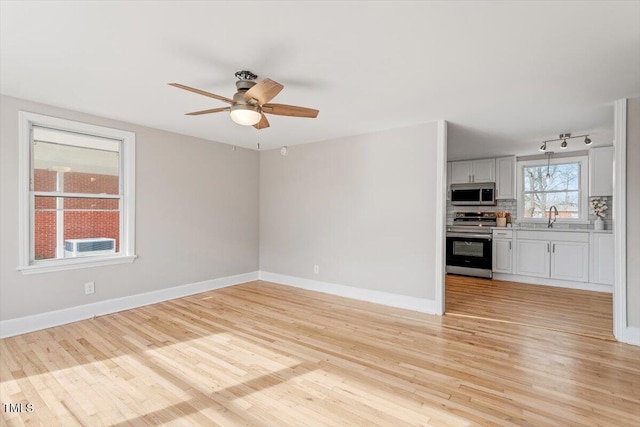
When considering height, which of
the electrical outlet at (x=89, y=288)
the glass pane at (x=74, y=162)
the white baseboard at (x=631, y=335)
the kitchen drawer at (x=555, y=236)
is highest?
the glass pane at (x=74, y=162)

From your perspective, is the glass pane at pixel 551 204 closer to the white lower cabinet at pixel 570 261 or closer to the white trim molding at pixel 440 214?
the white lower cabinet at pixel 570 261

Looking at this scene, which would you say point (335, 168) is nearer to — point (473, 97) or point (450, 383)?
point (473, 97)

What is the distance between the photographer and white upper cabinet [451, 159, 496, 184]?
603 centimetres

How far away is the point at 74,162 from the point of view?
3.55 metres

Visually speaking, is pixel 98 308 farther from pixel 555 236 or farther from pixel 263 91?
pixel 555 236

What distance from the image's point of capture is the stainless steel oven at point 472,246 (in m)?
5.71

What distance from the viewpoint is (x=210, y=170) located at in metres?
4.82

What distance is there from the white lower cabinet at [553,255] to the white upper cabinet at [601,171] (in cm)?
79

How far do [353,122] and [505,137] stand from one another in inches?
92.9

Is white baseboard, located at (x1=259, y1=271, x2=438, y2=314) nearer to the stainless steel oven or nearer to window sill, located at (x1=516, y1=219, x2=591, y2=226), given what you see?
the stainless steel oven

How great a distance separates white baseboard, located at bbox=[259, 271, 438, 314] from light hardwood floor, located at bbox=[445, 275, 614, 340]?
1.03 ft

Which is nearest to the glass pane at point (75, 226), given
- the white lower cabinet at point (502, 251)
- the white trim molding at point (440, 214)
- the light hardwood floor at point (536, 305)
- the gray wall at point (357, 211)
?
the gray wall at point (357, 211)

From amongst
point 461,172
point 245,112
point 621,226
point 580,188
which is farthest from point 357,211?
point 580,188

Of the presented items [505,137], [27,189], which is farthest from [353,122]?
[27,189]
